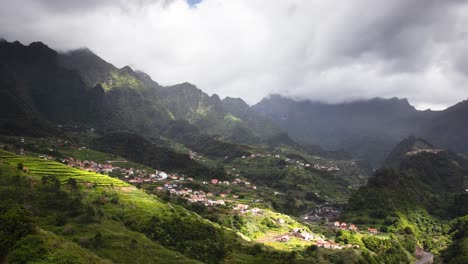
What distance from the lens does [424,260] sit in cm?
14975

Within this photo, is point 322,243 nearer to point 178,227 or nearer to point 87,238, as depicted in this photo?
point 178,227

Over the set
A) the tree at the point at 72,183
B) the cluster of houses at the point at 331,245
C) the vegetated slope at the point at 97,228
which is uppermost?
the tree at the point at 72,183

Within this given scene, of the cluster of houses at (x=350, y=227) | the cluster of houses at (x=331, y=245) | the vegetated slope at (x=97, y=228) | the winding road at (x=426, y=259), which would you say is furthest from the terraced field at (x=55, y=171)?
the winding road at (x=426, y=259)

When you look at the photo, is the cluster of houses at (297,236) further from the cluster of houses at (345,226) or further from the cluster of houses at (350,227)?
the cluster of houses at (345,226)

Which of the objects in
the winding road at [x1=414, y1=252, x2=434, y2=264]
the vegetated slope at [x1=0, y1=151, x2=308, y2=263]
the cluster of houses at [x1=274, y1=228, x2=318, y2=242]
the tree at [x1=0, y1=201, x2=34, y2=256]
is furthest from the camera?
the winding road at [x1=414, y1=252, x2=434, y2=264]

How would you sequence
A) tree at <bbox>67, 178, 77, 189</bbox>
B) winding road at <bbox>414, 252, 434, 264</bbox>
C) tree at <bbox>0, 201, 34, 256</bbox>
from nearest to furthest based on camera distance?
tree at <bbox>0, 201, 34, 256</bbox> → tree at <bbox>67, 178, 77, 189</bbox> → winding road at <bbox>414, 252, 434, 264</bbox>

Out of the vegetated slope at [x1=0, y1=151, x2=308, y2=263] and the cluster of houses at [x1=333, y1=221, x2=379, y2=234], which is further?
the cluster of houses at [x1=333, y1=221, x2=379, y2=234]

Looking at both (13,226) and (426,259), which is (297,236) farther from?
(13,226)

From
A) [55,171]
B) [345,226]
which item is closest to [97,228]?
[55,171]

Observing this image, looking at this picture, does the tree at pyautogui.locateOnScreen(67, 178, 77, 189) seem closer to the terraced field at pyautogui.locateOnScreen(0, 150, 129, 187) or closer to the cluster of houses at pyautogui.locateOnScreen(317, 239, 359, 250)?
the terraced field at pyautogui.locateOnScreen(0, 150, 129, 187)

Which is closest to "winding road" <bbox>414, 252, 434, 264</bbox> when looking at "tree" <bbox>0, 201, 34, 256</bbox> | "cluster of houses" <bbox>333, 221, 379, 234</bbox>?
"cluster of houses" <bbox>333, 221, 379, 234</bbox>

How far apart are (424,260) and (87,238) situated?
5403 inches

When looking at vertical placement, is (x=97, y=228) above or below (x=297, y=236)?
above

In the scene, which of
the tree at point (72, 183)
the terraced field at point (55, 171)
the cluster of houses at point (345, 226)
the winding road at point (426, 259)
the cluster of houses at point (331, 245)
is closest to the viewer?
the tree at point (72, 183)
